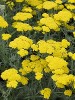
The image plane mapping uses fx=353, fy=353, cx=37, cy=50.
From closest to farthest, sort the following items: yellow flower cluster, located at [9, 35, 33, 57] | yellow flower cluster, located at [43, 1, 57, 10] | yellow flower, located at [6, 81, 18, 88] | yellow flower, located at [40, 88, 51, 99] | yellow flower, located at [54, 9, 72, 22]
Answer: yellow flower, located at [6, 81, 18, 88] < yellow flower, located at [40, 88, 51, 99] < yellow flower cluster, located at [9, 35, 33, 57] < yellow flower, located at [54, 9, 72, 22] < yellow flower cluster, located at [43, 1, 57, 10]

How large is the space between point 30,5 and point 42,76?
4.15ft

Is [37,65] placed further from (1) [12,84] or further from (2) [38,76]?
Result: (1) [12,84]

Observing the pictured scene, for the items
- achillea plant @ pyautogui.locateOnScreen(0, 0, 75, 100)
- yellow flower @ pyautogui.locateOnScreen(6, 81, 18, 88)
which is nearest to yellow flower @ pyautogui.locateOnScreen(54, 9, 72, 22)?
achillea plant @ pyautogui.locateOnScreen(0, 0, 75, 100)

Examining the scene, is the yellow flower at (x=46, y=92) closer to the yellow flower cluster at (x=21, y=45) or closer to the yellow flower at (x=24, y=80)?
the yellow flower at (x=24, y=80)

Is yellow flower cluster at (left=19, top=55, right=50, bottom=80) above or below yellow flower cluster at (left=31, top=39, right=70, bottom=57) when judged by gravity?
below

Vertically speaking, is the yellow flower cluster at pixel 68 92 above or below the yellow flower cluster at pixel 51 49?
below

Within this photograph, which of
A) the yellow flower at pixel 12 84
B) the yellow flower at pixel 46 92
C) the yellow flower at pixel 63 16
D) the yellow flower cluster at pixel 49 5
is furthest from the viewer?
the yellow flower cluster at pixel 49 5

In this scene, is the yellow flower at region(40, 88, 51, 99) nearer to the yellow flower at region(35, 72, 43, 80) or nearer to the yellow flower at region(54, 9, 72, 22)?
the yellow flower at region(35, 72, 43, 80)

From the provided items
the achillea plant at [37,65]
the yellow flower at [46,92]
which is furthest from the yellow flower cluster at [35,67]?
the yellow flower at [46,92]

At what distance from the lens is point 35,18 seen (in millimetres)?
3584

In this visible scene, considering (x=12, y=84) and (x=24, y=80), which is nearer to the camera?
(x=12, y=84)

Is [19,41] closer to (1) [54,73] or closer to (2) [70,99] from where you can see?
(1) [54,73]

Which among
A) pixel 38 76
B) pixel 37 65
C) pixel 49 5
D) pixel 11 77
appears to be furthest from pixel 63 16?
pixel 11 77

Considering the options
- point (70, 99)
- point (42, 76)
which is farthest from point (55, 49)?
point (70, 99)
